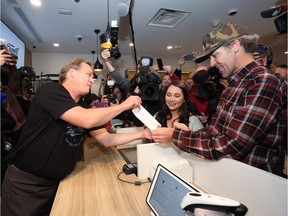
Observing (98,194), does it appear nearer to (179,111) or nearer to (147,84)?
(147,84)

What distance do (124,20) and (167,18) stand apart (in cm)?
68

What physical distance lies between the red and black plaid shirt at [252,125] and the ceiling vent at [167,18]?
2.15 m

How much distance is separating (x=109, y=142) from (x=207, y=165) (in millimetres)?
707

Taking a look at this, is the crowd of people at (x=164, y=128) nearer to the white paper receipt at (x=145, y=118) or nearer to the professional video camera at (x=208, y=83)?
the white paper receipt at (x=145, y=118)

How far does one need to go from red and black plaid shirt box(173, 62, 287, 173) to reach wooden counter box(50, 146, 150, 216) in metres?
0.37

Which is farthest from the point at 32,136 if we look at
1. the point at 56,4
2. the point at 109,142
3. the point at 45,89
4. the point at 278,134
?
the point at 56,4

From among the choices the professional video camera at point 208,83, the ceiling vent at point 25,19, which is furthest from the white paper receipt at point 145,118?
the ceiling vent at point 25,19

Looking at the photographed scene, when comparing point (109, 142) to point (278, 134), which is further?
point (109, 142)

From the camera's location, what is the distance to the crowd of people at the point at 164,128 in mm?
720

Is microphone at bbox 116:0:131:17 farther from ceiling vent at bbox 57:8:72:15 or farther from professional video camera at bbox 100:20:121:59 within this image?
ceiling vent at bbox 57:8:72:15

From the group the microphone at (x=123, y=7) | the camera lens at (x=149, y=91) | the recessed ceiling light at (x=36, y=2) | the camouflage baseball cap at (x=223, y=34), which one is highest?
the recessed ceiling light at (x=36, y=2)

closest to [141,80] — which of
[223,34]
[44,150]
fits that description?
[223,34]

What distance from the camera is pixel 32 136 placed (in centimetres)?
107

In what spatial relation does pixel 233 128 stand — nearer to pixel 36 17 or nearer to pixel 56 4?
pixel 56 4
